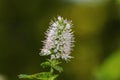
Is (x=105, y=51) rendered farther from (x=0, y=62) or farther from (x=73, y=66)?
(x=0, y=62)

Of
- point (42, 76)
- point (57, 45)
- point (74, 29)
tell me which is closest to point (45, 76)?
point (42, 76)

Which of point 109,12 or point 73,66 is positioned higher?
point 109,12

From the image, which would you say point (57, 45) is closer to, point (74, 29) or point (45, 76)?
point (45, 76)

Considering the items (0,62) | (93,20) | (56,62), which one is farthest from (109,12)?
(56,62)

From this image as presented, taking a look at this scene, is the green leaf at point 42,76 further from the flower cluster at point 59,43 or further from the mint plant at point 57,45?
the flower cluster at point 59,43

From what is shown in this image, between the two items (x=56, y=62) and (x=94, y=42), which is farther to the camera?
(x=94, y=42)

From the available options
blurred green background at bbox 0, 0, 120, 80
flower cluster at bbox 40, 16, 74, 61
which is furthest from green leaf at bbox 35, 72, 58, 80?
blurred green background at bbox 0, 0, 120, 80

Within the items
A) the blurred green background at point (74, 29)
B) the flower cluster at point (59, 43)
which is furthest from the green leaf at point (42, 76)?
the blurred green background at point (74, 29)

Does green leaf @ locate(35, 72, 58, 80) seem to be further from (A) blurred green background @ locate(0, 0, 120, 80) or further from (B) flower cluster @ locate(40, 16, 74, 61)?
(A) blurred green background @ locate(0, 0, 120, 80)

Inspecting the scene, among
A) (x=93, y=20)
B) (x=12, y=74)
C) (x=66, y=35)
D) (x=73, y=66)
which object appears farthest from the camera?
(x=93, y=20)
